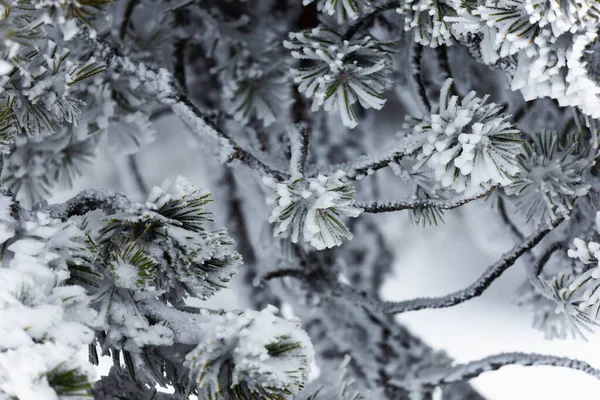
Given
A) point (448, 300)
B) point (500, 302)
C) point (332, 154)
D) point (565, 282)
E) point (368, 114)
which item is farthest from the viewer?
point (500, 302)

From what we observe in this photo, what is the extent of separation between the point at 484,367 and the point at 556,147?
0.26 metres

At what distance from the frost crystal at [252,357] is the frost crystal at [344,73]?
9.0 inches

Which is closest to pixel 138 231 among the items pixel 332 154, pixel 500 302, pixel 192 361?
pixel 192 361

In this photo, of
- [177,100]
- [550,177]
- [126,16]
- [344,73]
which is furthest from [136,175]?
[550,177]

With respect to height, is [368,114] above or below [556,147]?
above

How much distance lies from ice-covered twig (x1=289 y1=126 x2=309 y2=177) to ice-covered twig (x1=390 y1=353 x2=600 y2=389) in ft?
1.06

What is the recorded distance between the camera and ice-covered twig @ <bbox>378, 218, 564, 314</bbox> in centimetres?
67

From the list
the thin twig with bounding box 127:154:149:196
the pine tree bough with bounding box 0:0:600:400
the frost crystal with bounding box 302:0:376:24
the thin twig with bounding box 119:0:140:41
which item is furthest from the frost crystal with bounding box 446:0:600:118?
the thin twig with bounding box 127:154:149:196

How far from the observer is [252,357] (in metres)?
0.43

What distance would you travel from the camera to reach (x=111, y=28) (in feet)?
2.69

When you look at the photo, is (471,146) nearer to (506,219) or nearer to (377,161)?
(377,161)

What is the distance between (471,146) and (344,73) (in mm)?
151

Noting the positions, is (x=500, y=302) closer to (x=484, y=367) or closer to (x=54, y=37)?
(x=484, y=367)

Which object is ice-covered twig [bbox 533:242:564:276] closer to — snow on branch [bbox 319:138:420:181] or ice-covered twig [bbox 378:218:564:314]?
ice-covered twig [bbox 378:218:564:314]
